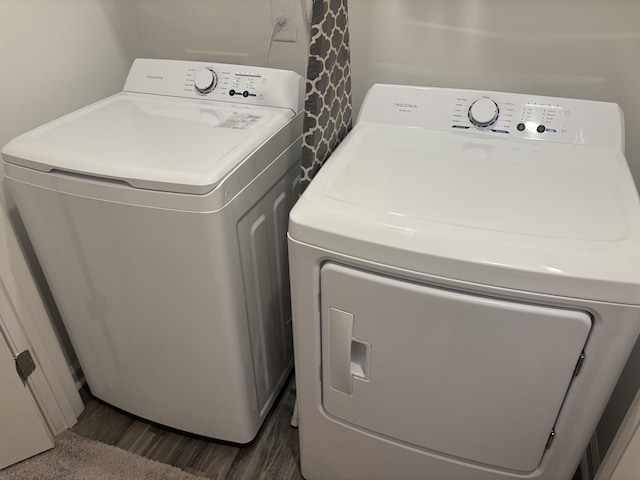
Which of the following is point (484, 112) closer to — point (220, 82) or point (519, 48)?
point (519, 48)

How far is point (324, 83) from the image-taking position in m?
1.07

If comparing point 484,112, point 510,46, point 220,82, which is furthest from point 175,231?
point 510,46

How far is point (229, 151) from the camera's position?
3.59 feet

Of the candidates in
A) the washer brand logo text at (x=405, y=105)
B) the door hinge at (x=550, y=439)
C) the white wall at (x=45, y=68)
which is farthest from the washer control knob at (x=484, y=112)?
the white wall at (x=45, y=68)

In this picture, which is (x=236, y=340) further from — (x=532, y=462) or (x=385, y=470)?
(x=532, y=462)

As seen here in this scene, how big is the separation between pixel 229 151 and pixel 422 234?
1.56 ft

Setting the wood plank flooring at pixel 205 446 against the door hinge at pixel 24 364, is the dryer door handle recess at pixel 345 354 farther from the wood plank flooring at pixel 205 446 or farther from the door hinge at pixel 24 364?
the door hinge at pixel 24 364

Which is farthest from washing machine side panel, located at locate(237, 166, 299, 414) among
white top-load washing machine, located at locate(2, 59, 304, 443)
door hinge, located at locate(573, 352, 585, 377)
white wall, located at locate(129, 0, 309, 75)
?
door hinge, located at locate(573, 352, 585, 377)

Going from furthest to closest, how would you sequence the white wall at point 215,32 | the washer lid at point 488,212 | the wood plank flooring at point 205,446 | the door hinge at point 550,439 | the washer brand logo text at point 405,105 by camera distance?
the white wall at point 215,32, the wood plank flooring at point 205,446, the washer brand logo text at point 405,105, the door hinge at point 550,439, the washer lid at point 488,212

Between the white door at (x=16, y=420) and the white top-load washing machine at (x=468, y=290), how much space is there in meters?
0.77

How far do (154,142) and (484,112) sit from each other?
31.2 inches

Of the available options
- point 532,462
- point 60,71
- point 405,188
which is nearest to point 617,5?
point 405,188

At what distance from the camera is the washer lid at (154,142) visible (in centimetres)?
102

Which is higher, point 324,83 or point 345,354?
point 324,83
